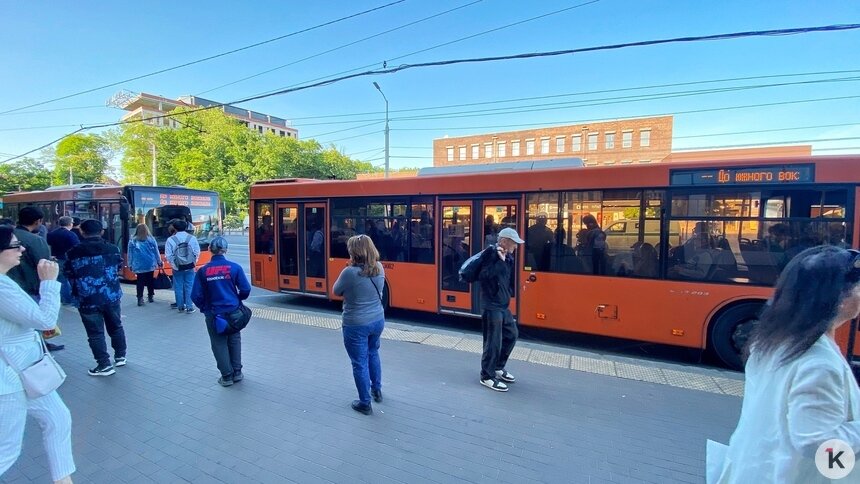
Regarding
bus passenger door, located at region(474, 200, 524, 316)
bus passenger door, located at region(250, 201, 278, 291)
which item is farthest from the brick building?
bus passenger door, located at region(474, 200, 524, 316)

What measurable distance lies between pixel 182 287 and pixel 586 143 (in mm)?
37925

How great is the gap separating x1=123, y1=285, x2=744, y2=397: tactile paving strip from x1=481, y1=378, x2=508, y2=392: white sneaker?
3.54 feet

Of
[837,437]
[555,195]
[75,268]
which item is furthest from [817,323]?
[75,268]

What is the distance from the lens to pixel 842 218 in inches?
195

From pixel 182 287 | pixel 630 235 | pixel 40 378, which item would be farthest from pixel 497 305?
pixel 182 287

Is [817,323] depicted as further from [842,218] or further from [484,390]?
[842,218]

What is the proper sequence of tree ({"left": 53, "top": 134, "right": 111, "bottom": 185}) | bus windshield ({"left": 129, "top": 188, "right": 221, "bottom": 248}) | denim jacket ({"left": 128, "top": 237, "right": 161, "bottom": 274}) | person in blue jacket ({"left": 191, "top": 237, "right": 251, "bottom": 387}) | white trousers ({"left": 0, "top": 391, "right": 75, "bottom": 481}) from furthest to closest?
1. tree ({"left": 53, "top": 134, "right": 111, "bottom": 185})
2. bus windshield ({"left": 129, "top": 188, "right": 221, "bottom": 248})
3. denim jacket ({"left": 128, "top": 237, "right": 161, "bottom": 274})
4. person in blue jacket ({"left": 191, "top": 237, "right": 251, "bottom": 387})
5. white trousers ({"left": 0, "top": 391, "right": 75, "bottom": 481})

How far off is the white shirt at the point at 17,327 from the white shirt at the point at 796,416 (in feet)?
12.1

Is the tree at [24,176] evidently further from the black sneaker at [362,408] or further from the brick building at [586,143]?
the black sneaker at [362,408]

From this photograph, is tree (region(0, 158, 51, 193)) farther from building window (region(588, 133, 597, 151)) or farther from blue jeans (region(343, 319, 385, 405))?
→ building window (region(588, 133, 597, 151))

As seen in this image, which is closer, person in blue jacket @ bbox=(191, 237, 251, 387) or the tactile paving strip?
person in blue jacket @ bbox=(191, 237, 251, 387)

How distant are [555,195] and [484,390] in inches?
134

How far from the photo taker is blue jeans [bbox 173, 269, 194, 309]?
798 centimetres

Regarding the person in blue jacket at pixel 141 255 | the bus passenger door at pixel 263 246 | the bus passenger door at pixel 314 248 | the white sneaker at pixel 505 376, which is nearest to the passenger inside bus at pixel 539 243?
the white sneaker at pixel 505 376
